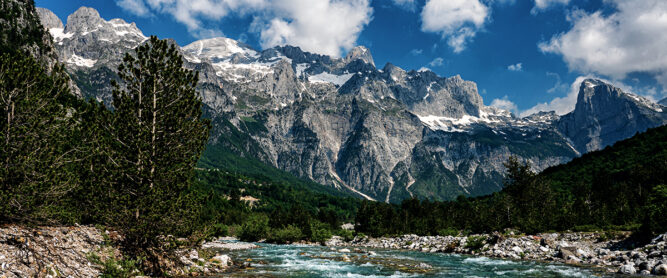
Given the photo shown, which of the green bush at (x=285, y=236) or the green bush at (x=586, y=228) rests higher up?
the green bush at (x=586, y=228)

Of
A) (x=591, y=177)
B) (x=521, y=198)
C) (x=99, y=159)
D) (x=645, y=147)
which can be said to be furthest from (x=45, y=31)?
(x=645, y=147)

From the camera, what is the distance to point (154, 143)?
21.0 meters

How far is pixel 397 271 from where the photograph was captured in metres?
31.0

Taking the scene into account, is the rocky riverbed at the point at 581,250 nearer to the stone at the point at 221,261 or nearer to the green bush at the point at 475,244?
the green bush at the point at 475,244

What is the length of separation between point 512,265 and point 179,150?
3099cm

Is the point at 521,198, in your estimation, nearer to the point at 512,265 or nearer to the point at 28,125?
the point at 512,265

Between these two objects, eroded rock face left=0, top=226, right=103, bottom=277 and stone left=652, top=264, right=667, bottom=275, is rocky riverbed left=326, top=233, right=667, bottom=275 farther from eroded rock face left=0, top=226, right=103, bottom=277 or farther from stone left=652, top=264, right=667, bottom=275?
eroded rock face left=0, top=226, right=103, bottom=277

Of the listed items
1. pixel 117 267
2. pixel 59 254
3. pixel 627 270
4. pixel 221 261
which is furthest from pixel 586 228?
pixel 59 254

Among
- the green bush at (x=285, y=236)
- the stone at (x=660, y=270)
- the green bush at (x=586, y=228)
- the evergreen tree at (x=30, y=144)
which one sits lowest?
the green bush at (x=285, y=236)

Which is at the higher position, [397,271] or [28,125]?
[28,125]

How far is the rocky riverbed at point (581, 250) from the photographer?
1026 inches

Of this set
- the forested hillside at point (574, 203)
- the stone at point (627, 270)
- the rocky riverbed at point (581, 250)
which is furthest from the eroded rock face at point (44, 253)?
the forested hillside at point (574, 203)

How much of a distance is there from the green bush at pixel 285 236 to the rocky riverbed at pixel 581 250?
1259 inches

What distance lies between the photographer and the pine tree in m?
20.0
